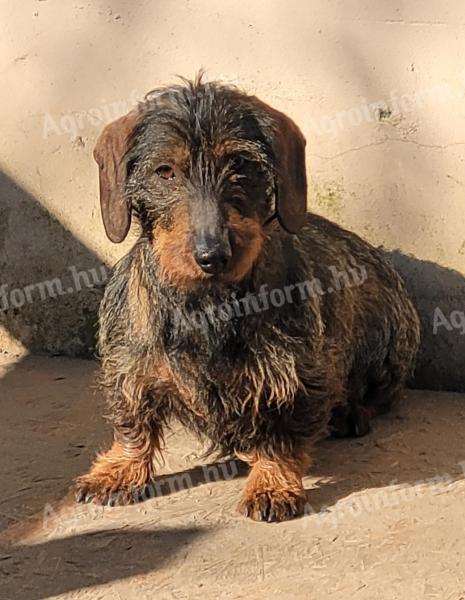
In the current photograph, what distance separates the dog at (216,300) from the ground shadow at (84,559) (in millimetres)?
302

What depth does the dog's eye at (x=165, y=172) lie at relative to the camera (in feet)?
13.3

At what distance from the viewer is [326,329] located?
4.79m

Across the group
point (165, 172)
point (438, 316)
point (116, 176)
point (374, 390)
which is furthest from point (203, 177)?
point (438, 316)

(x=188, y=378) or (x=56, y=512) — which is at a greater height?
(x=188, y=378)

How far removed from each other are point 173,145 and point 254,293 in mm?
→ 674

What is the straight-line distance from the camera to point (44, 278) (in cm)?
598

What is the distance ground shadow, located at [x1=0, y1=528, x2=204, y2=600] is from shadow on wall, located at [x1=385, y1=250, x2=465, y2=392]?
6.13 feet

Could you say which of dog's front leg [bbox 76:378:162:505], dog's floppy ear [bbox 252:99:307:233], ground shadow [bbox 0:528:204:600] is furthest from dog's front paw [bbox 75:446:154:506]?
dog's floppy ear [bbox 252:99:307:233]

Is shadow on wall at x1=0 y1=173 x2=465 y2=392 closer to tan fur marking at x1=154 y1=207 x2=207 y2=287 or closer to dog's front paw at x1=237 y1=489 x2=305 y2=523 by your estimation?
dog's front paw at x1=237 y1=489 x2=305 y2=523

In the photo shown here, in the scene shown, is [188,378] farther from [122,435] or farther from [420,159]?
[420,159]

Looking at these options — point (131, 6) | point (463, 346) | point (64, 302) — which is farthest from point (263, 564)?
point (131, 6)

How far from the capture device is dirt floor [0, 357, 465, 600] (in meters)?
3.89

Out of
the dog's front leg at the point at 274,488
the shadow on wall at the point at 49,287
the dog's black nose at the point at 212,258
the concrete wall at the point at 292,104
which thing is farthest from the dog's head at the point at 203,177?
the shadow on wall at the point at 49,287

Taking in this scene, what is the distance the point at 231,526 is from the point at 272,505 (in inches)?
7.0
